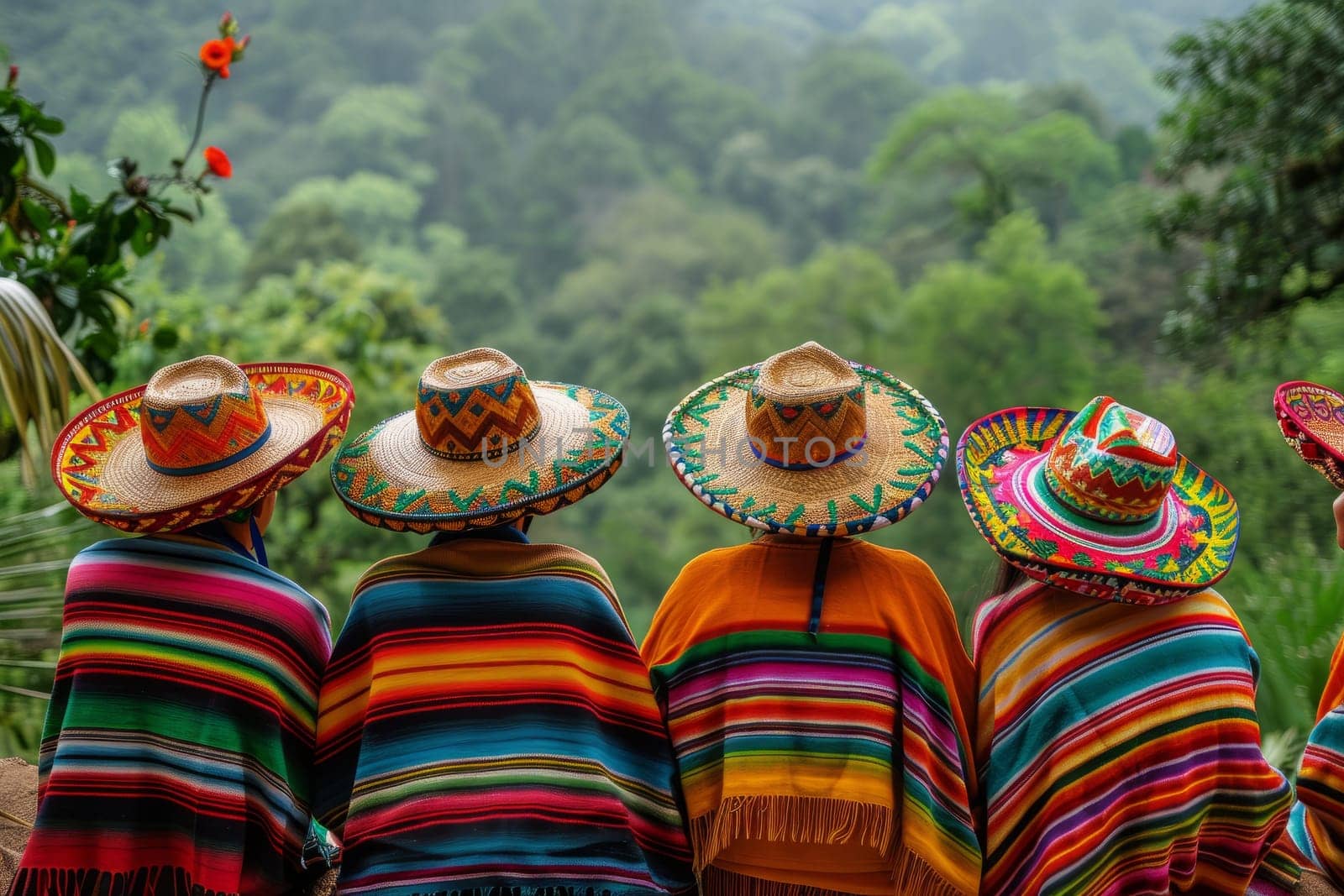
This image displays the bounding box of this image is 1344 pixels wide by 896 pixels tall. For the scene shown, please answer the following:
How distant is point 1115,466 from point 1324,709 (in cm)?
90

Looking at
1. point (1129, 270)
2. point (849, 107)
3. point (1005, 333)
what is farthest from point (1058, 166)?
point (849, 107)

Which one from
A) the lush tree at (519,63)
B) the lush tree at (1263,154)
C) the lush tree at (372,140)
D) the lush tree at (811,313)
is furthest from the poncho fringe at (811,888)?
the lush tree at (519,63)

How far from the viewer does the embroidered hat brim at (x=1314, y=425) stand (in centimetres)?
241

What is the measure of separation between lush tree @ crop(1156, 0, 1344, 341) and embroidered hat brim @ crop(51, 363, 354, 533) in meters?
5.26

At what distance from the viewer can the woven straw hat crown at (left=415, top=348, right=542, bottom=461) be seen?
230cm

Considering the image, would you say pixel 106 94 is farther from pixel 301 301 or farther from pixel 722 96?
pixel 301 301

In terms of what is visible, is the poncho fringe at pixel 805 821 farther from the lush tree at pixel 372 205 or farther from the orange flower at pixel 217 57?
the lush tree at pixel 372 205

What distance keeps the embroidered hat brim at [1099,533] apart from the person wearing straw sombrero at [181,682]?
1.33m

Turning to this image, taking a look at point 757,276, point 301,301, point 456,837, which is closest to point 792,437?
point 456,837

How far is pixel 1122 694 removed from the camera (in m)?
2.26

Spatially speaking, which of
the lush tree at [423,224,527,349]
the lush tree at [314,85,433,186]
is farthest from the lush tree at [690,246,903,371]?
the lush tree at [314,85,433,186]

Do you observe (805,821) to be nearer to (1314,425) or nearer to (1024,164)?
(1314,425)

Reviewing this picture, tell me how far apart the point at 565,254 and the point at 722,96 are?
10.8m

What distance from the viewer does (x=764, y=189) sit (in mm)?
40531
